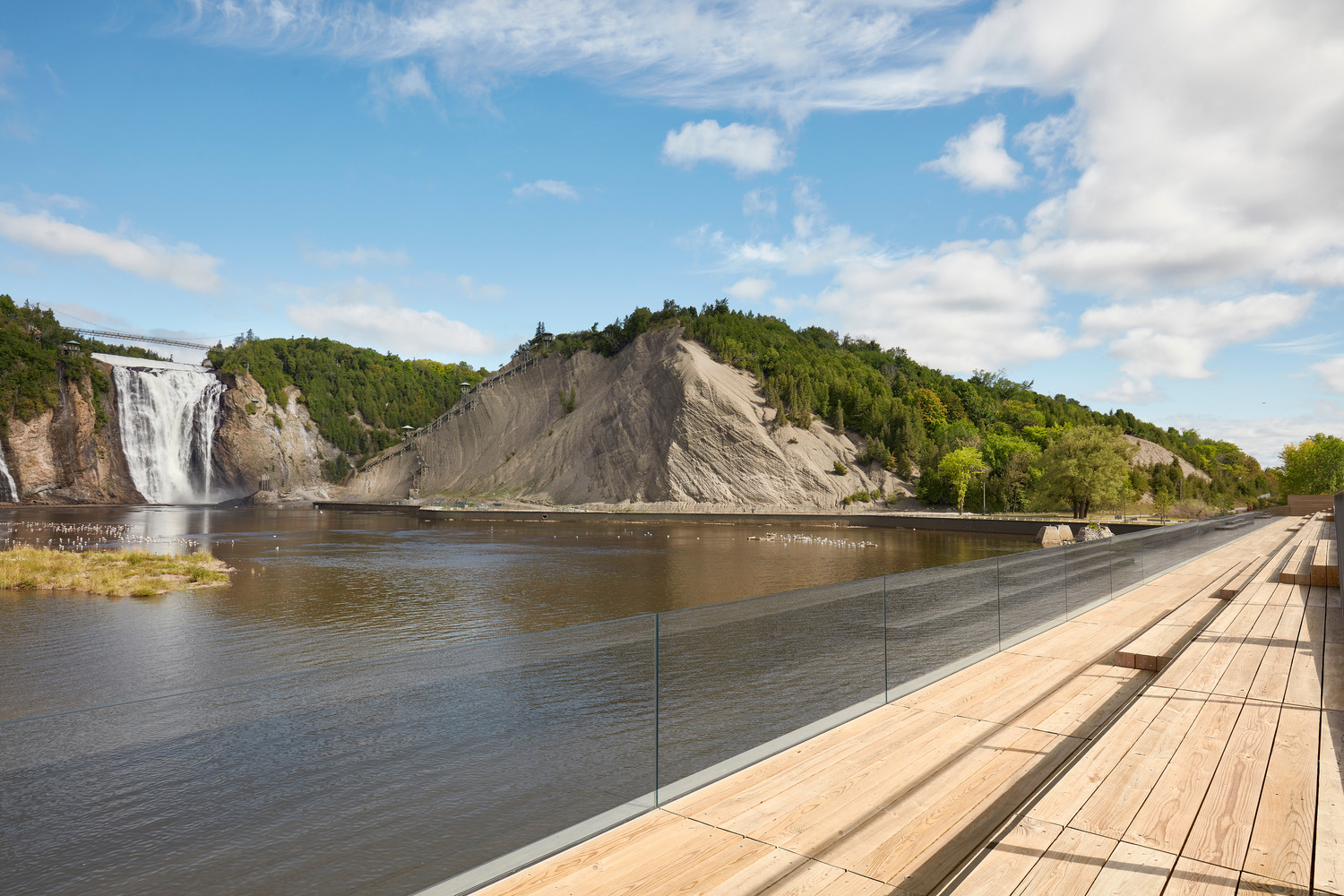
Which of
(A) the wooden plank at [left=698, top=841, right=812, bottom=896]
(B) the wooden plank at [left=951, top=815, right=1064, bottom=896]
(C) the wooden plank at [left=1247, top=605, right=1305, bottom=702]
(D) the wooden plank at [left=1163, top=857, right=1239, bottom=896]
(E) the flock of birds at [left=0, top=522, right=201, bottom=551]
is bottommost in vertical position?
(E) the flock of birds at [left=0, top=522, right=201, bottom=551]

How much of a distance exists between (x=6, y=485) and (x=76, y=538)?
69.5m

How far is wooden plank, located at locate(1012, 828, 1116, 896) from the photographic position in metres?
2.79

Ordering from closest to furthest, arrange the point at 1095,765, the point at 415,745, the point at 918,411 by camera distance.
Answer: the point at 415,745, the point at 1095,765, the point at 918,411

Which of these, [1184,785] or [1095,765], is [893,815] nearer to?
[1095,765]

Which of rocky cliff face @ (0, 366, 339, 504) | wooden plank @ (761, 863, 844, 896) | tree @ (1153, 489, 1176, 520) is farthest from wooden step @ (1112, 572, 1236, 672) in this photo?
rocky cliff face @ (0, 366, 339, 504)

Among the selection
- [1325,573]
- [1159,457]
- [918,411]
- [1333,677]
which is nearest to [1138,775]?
[1333,677]

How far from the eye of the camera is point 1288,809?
327 centimetres

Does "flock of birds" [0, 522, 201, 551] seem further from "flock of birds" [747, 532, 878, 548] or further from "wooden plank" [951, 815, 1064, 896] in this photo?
"wooden plank" [951, 815, 1064, 896]

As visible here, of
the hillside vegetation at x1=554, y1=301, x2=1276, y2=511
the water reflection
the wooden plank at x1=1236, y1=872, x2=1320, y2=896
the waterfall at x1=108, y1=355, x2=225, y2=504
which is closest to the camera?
the wooden plank at x1=1236, y1=872, x2=1320, y2=896

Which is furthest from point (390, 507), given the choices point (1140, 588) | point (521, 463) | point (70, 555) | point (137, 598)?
point (1140, 588)

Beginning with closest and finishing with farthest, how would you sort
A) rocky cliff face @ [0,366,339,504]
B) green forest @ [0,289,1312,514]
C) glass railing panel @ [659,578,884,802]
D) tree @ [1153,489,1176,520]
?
glass railing panel @ [659,578,884,802], tree @ [1153,489,1176,520], green forest @ [0,289,1312,514], rocky cliff face @ [0,366,339,504]

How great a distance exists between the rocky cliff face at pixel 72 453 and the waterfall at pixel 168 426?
1.57 meters

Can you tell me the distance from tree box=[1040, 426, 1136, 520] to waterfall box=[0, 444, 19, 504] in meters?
A: 114

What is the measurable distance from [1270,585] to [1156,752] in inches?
305
